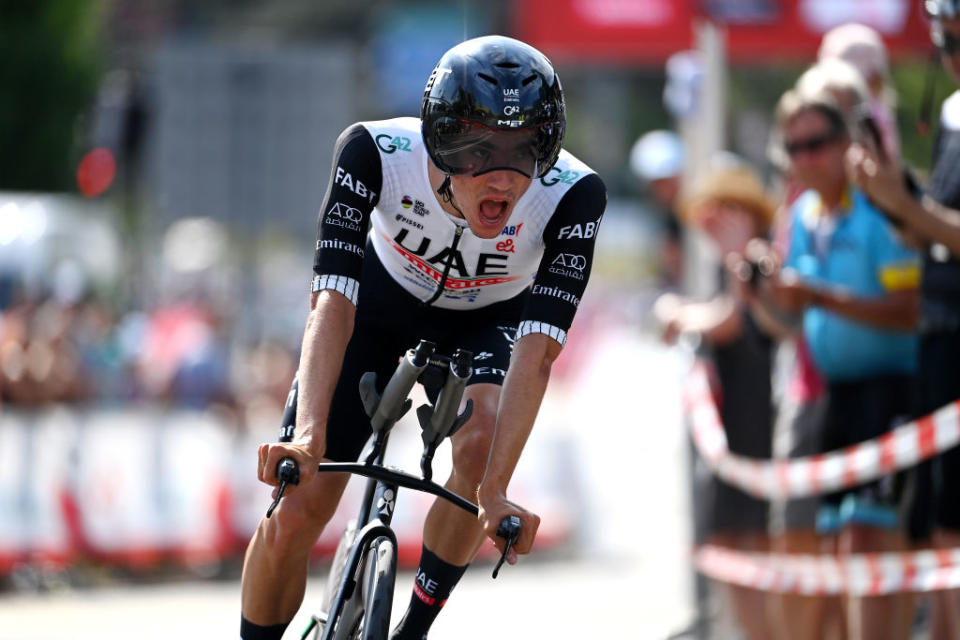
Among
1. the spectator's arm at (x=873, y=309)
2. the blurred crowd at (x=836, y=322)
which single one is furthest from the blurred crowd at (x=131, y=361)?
the spectator's arm at (x=873, y=309)

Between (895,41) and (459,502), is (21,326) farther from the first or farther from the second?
(459,502)

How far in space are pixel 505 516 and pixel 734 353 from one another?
3.59m

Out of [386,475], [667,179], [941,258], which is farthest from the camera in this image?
[667,179]

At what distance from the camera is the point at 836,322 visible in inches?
228

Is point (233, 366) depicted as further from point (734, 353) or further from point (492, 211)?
point (492, 211)

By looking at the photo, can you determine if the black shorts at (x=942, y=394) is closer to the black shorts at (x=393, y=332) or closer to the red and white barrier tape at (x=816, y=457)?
the red and white barrier tape at (x=816, y=457)

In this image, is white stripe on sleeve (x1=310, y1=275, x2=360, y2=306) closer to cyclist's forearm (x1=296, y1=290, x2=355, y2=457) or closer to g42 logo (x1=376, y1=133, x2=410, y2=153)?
cyclist's forearm (x1=296, y1=290, x2=355, y2=457)

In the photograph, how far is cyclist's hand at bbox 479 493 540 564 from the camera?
11.9ft

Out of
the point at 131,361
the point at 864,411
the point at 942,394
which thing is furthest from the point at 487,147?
the point at 131,361

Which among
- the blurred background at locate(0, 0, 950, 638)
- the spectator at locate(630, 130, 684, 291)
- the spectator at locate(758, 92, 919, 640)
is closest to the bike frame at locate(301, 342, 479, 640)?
the spectator at locate(758, 92, 919, 640)

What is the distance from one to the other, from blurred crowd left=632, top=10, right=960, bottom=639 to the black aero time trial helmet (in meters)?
1.73

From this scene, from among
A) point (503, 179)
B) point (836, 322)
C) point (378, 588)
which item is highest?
point (503, 179)

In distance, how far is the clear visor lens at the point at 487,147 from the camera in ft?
12.2

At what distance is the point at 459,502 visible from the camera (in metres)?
3.75
